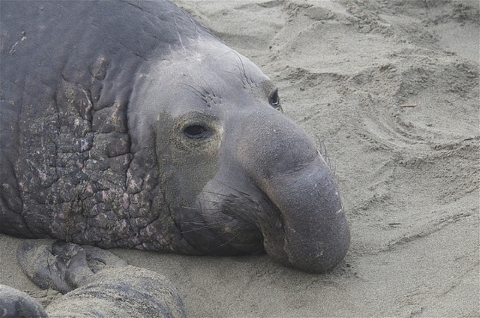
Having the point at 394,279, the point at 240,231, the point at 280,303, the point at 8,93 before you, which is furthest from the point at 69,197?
the point at 394,279

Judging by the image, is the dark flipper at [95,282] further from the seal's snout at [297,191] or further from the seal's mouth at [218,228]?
the seal's snout at [297,191]

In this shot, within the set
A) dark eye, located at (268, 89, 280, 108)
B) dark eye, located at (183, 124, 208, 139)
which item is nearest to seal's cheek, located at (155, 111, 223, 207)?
dark eye, located at (183, 124, 208, 139)

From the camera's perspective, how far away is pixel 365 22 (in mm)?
6840

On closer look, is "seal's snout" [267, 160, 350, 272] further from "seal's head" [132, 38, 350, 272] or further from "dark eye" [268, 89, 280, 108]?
"dark eye" [268, 89, 280, 108]

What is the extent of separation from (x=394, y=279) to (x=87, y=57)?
195 cm

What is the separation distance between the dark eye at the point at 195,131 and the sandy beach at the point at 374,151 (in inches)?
27.5

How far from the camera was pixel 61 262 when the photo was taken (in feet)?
14.3

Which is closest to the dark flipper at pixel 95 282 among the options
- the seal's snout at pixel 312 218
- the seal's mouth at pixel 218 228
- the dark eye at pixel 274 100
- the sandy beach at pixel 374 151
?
the sandy beach at pixel 374 151

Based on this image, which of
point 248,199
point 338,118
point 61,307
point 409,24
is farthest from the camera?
point 409,24

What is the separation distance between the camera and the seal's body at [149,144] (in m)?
3.99

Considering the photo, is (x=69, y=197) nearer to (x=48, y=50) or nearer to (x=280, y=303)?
(x=48, y=50)

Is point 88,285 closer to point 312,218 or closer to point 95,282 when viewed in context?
point 95,282

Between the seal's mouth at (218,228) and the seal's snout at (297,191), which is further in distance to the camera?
the seal's mouth at (218,228)

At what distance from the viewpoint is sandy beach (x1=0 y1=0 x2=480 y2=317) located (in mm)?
4047
